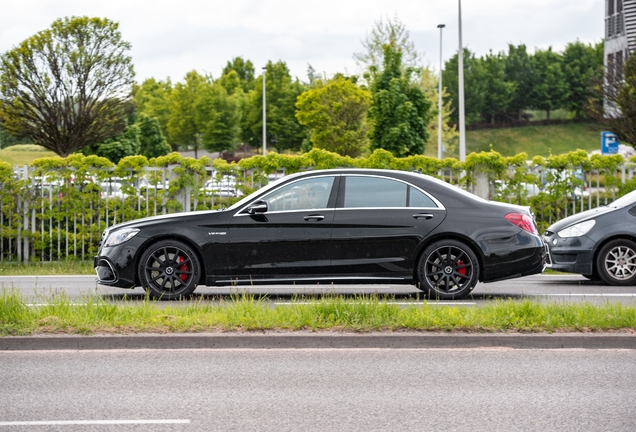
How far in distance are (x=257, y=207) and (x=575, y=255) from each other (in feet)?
17.1

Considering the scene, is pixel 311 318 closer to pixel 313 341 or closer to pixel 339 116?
pixel 313 341

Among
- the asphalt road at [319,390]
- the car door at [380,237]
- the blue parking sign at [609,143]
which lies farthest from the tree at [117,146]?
the asphalt road at [319,390]

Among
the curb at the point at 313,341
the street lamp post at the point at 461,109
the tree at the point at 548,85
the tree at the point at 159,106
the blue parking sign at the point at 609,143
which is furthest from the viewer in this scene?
the tree at the point at 548,85

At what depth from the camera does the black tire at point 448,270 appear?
35.4 ft

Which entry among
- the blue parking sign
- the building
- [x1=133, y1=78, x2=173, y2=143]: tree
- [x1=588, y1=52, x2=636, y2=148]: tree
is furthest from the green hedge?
[x1=133, y1=78, x2=173, y2=143]: tree

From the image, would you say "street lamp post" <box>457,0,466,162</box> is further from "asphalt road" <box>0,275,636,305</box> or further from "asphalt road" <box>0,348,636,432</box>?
"asphalt road" <box>0,348,636,432</box>

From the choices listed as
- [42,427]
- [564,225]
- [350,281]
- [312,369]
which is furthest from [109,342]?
[564,225]

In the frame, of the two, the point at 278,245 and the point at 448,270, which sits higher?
the point at 278,245

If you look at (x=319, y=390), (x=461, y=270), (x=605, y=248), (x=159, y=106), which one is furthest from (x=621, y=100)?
(x=159, y=106)

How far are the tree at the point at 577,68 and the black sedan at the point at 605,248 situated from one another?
101950 millimetres

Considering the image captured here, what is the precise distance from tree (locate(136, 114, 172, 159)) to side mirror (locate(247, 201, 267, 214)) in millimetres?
64257

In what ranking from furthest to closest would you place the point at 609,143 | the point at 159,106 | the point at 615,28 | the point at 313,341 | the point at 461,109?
1. the point at 159,106
2. the point at 615,28
3. the point at 609,143
4. the point at 461,109
5. the point at 313,341

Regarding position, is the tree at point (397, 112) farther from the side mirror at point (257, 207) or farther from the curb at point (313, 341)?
the curb at point (313, 341)

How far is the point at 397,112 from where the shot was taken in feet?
115
